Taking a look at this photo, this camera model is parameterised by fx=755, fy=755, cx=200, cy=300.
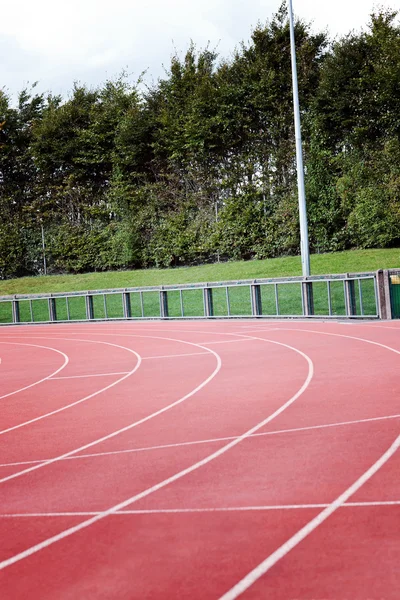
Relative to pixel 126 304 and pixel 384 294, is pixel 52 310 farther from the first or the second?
pixel 384 294

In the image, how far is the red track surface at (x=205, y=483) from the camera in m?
3.87

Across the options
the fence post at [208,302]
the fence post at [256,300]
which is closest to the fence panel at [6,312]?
the fence post at [208,302]

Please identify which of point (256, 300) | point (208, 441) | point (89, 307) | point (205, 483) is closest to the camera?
point (205, 483)

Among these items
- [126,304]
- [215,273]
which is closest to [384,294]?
[126,304]

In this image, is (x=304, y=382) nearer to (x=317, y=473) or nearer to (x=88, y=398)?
(x=88, y=398)

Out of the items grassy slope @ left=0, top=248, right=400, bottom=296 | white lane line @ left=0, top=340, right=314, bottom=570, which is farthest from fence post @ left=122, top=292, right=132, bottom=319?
white lane line @ left=0, top=340, right=314, bottom=570

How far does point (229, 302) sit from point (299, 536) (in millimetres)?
23482

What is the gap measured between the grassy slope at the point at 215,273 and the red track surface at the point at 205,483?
17.6m

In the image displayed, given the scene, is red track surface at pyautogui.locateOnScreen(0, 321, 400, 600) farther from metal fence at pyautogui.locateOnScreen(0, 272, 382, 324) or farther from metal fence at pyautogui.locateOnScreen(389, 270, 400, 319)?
metal fence at pyautogui.locateOnScreen(0, 272, 382, 324)

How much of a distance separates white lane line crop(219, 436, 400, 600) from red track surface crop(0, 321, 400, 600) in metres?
0.01

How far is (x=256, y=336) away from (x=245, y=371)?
6.63 metres

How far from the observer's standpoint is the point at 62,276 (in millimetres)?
41188

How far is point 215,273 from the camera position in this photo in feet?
114

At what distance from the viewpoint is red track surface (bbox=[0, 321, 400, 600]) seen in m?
3.87
